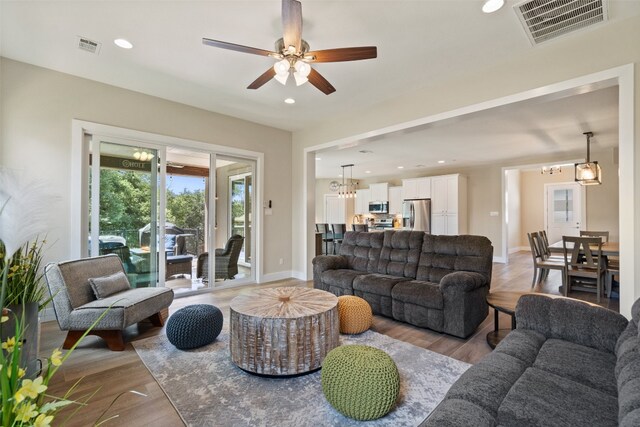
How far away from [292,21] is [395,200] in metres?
8.98

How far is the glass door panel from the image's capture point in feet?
12.5

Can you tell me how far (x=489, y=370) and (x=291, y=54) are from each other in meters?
2.45

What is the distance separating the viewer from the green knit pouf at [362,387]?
1.74m

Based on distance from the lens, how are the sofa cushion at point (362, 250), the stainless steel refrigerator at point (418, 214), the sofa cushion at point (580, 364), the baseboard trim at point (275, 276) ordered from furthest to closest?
the stainless steel refrigerator at point (418, 214)
the baseboard trim at point (275, 276)
the sofa cushion at point (362, 250)
the sofa cushion at point (580, 364)

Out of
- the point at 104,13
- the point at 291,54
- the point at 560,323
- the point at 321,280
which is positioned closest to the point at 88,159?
the point at 104,13

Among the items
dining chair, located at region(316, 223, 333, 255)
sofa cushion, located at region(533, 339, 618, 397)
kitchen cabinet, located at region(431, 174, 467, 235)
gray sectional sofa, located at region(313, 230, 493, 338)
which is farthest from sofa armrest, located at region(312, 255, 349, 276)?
kitchen cabinet, located at region(431, 174, 467, 235)

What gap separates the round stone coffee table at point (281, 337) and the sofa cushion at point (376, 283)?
4.02ft

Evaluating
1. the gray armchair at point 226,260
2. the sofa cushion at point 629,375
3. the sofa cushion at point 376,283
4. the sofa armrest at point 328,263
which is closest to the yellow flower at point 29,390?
the sofa cushion at point 629,375

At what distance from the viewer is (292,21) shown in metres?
2.15

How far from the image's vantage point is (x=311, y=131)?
5605 millimetres

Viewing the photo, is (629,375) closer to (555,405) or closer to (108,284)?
(555,405)

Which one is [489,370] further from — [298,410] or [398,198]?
[398,198]

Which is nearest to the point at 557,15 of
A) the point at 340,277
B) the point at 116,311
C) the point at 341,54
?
the point at 341,54

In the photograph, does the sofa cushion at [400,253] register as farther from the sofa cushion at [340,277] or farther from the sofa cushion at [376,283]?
the sofa cushion at [340,277]
